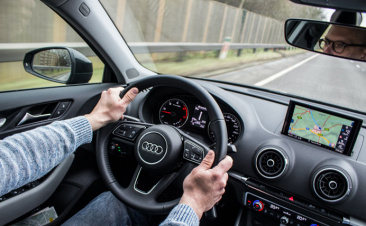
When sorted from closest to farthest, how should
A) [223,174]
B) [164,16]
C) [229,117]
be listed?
1. [223,174]
2. [229,117]
3. [164,16]

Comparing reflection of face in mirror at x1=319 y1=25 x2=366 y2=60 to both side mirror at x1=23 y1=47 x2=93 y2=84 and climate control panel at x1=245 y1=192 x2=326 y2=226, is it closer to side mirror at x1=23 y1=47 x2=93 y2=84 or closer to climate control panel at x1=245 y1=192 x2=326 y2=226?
climate control panel at x1=245 y1=192 x2=326 y2=226

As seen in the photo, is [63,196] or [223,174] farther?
[63,196]

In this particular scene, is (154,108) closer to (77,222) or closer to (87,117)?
(87,117)

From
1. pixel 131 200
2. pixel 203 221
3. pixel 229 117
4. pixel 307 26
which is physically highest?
pixel 307 26

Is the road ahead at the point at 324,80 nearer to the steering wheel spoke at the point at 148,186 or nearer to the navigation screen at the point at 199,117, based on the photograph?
the navigation screen at the point at 199,117

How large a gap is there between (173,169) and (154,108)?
2.91ft

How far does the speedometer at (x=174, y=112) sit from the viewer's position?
8.32 feet

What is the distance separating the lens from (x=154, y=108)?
267 cm

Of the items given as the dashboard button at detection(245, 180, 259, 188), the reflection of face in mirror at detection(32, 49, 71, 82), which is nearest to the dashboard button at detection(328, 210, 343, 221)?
the dashboard button at detection(245, 180, 259, 188)

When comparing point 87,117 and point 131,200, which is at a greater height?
point 87,117

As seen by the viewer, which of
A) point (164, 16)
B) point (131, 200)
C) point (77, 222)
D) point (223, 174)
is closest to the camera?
point (223, 174)

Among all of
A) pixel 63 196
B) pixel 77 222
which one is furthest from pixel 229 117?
pixel 63 196

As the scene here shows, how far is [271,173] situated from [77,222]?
1386mm

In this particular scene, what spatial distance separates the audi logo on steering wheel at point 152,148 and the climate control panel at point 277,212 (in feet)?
2.73
